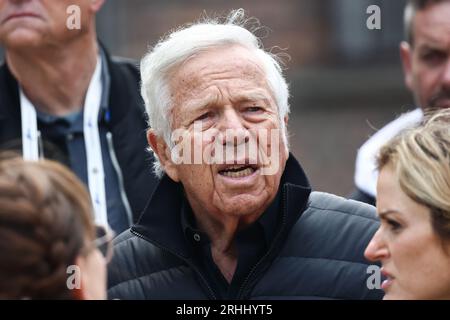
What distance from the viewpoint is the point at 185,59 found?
3.92 m

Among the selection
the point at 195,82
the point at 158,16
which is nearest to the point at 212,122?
the point at 195,82

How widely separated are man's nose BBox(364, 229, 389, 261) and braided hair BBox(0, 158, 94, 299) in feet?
2.89

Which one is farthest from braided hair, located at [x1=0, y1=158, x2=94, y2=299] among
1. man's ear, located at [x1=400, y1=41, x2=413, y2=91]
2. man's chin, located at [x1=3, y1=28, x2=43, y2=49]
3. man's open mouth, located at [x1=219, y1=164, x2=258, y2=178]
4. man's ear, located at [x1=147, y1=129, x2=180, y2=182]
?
man's ear, located at [x1=400, y1=41, x2=413, y2=91]

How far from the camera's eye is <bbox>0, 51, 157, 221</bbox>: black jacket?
464 centimetres

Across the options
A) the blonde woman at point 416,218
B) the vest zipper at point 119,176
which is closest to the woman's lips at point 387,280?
the blonde woman at point 416,218

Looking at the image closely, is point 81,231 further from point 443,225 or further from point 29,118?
point 29,118

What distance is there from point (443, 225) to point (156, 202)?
98 centimetres

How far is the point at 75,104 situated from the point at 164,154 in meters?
0.99

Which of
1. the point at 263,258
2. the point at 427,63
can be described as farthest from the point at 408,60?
the point at 263,258
